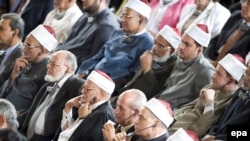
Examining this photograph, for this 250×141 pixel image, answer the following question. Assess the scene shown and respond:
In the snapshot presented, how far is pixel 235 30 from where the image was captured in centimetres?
848

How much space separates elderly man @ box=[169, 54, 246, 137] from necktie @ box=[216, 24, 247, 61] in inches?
39.8

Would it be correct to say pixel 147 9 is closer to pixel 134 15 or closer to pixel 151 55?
pixel 134 15

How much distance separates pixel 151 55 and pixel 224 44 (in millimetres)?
857

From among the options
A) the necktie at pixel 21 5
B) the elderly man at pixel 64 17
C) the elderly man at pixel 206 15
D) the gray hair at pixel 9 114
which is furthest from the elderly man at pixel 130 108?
the necktie at pixel 21 5

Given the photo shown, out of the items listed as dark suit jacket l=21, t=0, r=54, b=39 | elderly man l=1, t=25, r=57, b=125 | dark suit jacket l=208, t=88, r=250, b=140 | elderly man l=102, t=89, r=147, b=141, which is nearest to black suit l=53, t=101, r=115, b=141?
elderly man l=102, t=89, r=147, b=141

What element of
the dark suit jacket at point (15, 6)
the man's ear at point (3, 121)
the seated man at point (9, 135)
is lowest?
the dark suit jacket at point (15, 6)

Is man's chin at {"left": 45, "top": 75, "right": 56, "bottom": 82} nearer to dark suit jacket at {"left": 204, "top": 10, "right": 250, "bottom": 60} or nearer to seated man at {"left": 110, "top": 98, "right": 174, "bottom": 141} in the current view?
seated man at {"left": 110, "top": 98, "right": 174, "bottom": 141}

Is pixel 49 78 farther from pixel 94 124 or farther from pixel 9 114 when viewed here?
pixel 94 124

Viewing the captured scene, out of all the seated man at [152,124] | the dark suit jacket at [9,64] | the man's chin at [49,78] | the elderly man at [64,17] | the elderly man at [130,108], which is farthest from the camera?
the elderly man at [64,17]

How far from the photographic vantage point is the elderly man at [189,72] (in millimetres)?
7507

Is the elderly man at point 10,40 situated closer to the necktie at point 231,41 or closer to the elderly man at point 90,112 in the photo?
the elderly man at point 90,112

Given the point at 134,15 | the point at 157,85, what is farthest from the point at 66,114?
the point at 134,15

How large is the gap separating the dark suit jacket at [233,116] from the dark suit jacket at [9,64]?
2526mm

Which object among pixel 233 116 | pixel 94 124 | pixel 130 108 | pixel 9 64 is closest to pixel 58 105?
pixel 94 124
